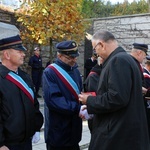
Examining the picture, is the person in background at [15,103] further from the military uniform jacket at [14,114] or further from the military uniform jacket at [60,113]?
the military uniform jacket at [60,113]

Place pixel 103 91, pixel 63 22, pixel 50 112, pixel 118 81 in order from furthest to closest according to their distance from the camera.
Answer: pixel 63 22 < pixel 50 112 < pixel 103 91 < pixel 118 81

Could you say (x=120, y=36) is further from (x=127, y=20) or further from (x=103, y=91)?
(x=103, y=91)

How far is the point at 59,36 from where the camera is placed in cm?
834

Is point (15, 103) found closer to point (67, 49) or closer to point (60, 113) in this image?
point (60, 113)

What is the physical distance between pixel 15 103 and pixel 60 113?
0.76 metres

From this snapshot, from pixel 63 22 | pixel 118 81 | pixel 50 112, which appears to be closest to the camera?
pixel 118 81

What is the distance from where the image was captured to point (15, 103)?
252cm

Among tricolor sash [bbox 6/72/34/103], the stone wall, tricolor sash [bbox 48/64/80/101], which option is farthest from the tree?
tricolor sash [bbox 6/72/34/103]

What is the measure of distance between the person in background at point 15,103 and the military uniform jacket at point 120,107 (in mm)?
602

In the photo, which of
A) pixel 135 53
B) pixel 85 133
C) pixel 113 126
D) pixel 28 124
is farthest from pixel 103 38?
pixel 85 133

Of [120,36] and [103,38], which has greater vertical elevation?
[103,38]

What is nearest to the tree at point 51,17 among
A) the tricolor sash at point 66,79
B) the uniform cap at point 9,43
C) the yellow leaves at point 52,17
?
the yellow leaves at point 52,17

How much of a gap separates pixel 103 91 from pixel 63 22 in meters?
5.89

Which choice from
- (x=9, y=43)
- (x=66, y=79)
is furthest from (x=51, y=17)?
(x=9, y=43)
